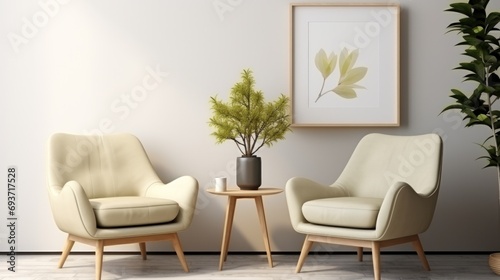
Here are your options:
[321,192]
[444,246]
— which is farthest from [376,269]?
[444,246]

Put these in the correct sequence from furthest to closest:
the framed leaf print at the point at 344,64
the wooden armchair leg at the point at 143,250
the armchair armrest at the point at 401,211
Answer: the framed leaf print at the point at 344,64, the wooden armchair leg at the point at 143,250, the armchair armrest at the point at 401,211

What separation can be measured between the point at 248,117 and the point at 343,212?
890 mm

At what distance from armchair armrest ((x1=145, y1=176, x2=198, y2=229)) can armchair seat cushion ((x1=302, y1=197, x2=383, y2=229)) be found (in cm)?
65

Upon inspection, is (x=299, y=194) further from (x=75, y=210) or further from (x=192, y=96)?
(x=75, y=210)

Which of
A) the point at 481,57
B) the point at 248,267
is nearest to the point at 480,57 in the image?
the point at 481,57

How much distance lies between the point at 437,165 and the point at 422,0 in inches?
51.8

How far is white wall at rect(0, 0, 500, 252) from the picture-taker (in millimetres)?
4426

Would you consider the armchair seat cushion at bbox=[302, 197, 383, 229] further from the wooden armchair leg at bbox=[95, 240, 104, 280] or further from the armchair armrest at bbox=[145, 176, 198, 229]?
the wooden armchair leg at bbox=[95, 240, 104, 280]

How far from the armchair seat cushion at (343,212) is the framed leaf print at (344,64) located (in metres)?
0.87

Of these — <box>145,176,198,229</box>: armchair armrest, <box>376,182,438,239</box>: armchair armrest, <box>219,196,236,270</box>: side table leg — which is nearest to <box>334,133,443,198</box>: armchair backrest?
<box>376,182,438,239</box>: armchair armrest

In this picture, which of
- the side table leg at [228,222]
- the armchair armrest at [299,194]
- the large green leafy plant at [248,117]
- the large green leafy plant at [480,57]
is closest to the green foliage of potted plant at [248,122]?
Result: the large green leafy plant at [248,117]

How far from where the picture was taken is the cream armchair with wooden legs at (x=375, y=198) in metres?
3.45

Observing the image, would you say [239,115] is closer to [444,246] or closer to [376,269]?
[376,269]

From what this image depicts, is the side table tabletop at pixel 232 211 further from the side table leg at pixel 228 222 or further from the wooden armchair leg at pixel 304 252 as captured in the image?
the wooden armchair leg at pixel 304 252
